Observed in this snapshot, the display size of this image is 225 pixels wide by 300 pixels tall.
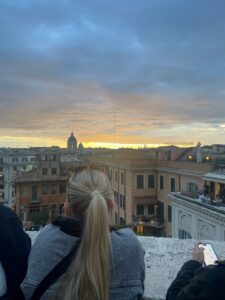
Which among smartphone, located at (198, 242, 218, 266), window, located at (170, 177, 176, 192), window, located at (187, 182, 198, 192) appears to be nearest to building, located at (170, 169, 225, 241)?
window, located at (187, 182, 198, 192)

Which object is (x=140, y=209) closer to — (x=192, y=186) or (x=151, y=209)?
(x=151, y=209)

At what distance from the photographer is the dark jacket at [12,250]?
1638 millimetres

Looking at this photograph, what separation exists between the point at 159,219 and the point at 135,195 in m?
2.62

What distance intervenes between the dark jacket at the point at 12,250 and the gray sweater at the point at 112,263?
7 cm

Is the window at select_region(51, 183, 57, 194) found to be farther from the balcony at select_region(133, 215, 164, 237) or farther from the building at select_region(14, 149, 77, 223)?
the balcony at select_region(133, 215, 164, 237)

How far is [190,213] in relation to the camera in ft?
54.7

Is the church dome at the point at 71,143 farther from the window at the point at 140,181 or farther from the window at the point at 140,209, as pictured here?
the window at the point at 140,209

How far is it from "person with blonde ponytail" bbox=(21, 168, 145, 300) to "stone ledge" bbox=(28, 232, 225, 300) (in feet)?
0.94

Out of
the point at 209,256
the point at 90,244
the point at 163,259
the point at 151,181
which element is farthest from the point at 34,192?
the point at 90,244

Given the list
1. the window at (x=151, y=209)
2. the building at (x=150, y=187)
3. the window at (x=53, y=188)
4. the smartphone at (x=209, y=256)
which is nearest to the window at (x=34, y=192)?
the window at (x=53, y=188)

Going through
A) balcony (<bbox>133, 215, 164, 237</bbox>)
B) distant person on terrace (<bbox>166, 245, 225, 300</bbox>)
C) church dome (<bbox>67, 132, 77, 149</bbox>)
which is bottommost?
balcony (<bbox>133, 215, 164, 237</bbox>)

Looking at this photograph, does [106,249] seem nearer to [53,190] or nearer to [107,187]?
[107,187]

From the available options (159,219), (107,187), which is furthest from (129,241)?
(159,219)

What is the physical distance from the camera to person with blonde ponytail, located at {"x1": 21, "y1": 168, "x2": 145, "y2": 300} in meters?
1.52
